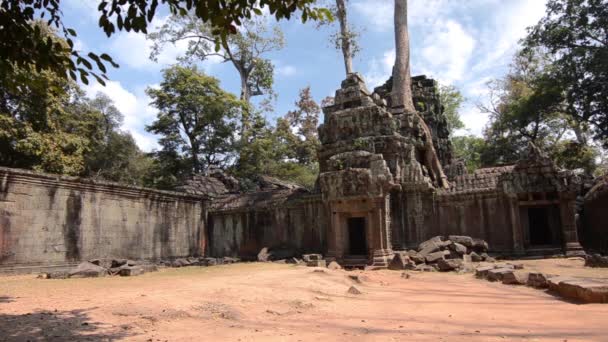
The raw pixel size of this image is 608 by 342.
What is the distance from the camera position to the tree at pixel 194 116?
86.3 ft

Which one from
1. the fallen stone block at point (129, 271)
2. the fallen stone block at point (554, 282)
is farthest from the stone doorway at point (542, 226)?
the fallen stone block at point (129, 271)

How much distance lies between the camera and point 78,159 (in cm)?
1922

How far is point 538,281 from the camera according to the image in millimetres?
8750

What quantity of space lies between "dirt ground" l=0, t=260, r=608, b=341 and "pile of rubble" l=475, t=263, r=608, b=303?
0.23m

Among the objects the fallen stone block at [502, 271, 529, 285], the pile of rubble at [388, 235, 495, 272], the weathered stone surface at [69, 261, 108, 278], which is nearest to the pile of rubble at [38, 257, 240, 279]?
the weathered stone surface at [69, 261, 108, 278]

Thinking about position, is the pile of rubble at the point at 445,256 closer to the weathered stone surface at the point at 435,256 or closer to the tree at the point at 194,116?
the weathered stone surface at the point at 435,256

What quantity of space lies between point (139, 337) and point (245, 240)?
1434cm

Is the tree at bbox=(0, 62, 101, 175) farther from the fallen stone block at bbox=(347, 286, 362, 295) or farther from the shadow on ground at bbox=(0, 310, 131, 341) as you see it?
the fallen stone block at bbox=(347, 286, 362, 295)

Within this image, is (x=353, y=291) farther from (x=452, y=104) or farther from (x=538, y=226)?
(x=452, y=104)

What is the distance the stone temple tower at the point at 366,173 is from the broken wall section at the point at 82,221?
6.41 metres

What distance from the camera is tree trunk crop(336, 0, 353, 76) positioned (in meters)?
27.9

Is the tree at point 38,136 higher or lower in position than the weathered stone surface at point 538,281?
higher

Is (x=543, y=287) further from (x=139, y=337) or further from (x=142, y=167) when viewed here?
(x=142, y=167)

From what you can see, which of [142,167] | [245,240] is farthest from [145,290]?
[142,167]
